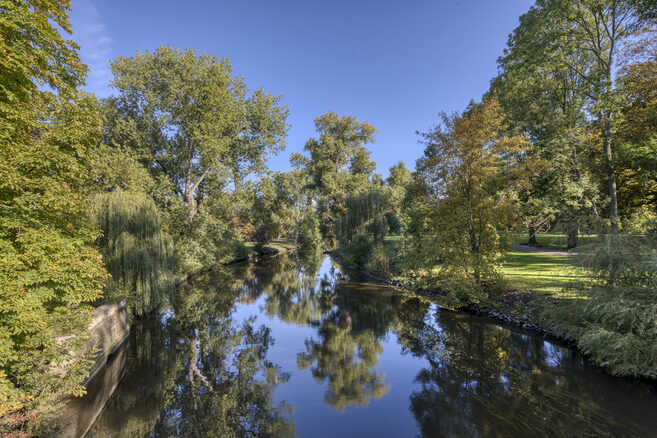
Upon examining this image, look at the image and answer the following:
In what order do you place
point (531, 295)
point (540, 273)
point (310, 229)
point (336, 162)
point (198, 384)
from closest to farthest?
1. point (198, 384)
2. point (531, 295)
3. point (540, 273)
4. point (336, 162)
5. point (310, 229)

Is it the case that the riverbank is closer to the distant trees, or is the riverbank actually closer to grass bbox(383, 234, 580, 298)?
grass bbox(383, 234, 580, 298)

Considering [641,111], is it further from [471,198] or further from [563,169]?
[471,198]

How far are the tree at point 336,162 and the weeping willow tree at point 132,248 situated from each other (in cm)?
2907

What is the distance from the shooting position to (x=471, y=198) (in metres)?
14.6

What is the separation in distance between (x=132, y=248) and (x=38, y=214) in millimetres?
7639

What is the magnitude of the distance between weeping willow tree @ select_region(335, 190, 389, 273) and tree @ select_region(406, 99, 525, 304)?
11.6 m

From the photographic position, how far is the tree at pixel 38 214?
4840mm

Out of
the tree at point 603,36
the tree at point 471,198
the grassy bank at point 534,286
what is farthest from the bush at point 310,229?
the tree at point 603,36

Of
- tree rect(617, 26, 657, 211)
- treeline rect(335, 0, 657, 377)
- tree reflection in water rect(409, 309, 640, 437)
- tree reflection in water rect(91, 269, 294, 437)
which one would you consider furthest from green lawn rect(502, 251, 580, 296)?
tree reflection in water rect(91, 269, 294, 437)

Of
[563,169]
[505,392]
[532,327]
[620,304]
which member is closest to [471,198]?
[563,169]

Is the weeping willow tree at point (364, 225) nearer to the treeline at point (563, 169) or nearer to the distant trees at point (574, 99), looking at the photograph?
the treeline at point (563, 169)

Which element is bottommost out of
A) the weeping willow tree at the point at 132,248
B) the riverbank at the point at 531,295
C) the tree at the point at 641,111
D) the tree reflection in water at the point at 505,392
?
the tree reflection in water at the point at 505,392

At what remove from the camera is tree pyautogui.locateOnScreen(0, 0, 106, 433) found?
Result: 15.9 feet

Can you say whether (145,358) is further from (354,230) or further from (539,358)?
(354,230)
